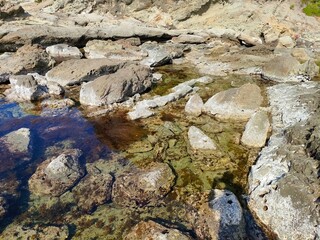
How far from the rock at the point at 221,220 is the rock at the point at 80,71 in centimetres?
1125

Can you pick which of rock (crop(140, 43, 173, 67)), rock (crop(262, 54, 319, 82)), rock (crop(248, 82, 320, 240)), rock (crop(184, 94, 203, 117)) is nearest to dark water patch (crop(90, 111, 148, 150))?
rock (crop(184, 94, 203, 117))

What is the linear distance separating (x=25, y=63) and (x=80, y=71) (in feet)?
13.2

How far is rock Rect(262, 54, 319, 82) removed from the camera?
1619 cm

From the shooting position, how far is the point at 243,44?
88.4 feet

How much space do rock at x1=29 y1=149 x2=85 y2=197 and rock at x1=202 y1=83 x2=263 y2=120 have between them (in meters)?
6.13

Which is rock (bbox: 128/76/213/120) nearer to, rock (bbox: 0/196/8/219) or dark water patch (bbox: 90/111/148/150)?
dark water patch (bbox: 90/111/148/150)

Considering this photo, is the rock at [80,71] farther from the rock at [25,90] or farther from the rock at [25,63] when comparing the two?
the rock at [25,63]

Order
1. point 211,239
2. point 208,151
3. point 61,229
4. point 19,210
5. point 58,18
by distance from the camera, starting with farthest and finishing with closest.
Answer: point 58,18, point 208,151, point 19,210, point 61,229, point 211,239

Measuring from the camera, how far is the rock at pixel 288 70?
16.2 metres

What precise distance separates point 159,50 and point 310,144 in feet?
52.4

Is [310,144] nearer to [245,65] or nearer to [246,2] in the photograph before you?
[245,65]

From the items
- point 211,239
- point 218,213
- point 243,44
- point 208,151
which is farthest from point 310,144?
point 243,44

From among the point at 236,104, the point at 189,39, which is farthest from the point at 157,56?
the point at 236,104

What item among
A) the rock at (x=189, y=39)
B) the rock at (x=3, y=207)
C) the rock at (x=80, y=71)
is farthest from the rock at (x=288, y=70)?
the rock at (x=3, y=207)
